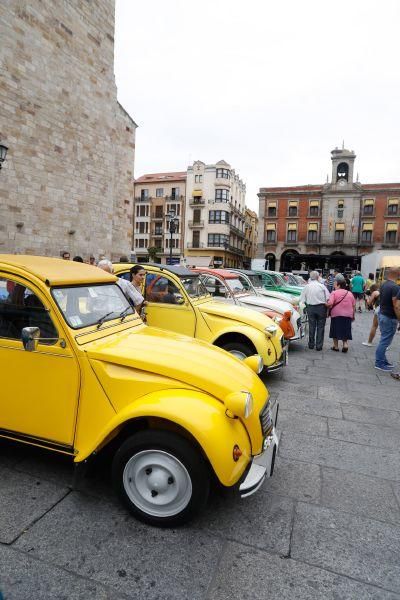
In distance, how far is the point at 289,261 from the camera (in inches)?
2156

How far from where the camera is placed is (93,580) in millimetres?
2031

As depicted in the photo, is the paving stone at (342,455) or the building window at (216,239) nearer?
the paving stone at (342,455)

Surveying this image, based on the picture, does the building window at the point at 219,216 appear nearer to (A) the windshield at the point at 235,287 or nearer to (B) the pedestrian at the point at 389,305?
(A) the windshield at the point at 235,287

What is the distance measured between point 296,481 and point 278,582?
1.14m

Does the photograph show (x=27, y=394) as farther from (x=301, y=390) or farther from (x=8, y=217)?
(x=8, y=217)

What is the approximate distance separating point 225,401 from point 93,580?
1.24 metres

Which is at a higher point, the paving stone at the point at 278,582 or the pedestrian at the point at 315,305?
the pedestrian at the point at 315,305

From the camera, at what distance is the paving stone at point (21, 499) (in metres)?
2.40

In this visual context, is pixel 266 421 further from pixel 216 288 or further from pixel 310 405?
pixel 216 288

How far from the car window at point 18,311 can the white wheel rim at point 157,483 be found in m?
1.22

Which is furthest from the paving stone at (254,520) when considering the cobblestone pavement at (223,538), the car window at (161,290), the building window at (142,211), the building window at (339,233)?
the building window at (142,211)

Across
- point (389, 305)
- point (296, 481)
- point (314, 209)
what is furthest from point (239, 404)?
point (314, 209)

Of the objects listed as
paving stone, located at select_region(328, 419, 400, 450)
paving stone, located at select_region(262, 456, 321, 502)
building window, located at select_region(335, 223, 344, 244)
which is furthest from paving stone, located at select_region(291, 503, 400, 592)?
building window, located at select_region(335, 223, 344, 244)

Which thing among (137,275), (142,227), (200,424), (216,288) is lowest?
(200,424)
